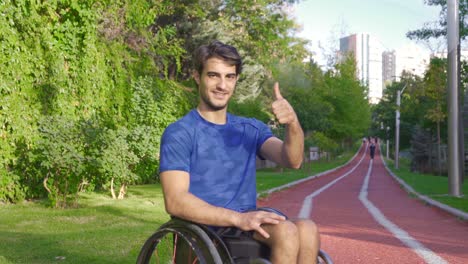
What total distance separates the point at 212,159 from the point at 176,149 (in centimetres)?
22

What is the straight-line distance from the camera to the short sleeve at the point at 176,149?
129 inches

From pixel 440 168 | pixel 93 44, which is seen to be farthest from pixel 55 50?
pixel 440 168

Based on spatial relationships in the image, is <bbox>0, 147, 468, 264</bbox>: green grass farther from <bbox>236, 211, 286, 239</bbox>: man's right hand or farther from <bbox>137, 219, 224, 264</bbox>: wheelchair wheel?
<bbox>236, 211, 286, 239</bbox>: man's right hand

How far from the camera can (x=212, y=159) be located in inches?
136

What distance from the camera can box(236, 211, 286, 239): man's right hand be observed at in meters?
3.12

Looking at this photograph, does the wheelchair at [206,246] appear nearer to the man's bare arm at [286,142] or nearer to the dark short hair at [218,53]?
the man's bare arm at [286,142]

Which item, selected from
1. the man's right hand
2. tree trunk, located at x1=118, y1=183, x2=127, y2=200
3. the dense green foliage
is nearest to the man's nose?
the man's right hand

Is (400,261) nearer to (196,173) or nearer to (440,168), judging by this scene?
(196,173)

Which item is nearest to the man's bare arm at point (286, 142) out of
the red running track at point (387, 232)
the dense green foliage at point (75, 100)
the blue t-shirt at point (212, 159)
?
the blue t-shirt at point (212, 159)

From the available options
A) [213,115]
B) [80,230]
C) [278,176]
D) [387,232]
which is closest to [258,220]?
[213,115]

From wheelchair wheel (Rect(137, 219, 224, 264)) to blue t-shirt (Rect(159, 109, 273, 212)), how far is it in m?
0.20

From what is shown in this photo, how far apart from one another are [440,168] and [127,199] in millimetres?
26702

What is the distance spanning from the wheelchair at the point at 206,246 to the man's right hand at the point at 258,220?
0.39 feet

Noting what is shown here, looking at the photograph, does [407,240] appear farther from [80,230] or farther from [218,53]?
[218,53]
